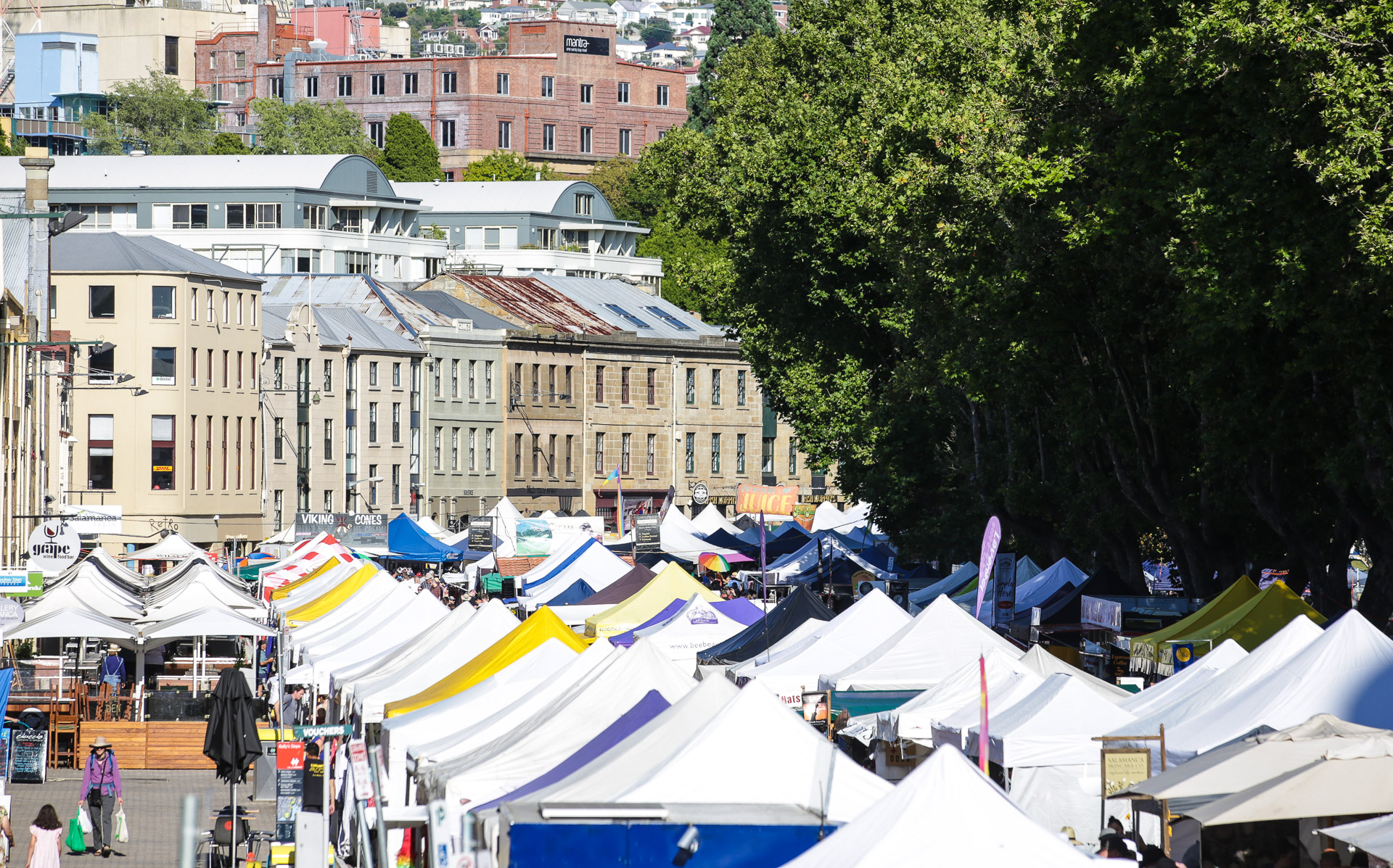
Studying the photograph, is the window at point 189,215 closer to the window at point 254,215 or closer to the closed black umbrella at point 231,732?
the window at point 254,215

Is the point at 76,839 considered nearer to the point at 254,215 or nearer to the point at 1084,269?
the point at 1084,269

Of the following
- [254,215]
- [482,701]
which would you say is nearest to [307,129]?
[254,215]

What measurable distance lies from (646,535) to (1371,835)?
45.2 metres

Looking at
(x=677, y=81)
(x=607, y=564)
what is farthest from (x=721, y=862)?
(x=677, y=81)

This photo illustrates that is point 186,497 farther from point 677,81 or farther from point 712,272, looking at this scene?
point 677,81

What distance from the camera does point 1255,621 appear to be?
2703 cm

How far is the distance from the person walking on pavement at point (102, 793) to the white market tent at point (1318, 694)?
11.3 meters

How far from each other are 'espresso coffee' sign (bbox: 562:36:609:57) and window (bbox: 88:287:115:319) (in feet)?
298

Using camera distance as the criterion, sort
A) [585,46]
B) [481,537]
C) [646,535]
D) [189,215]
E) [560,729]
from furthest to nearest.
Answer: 1. [585,46]
2. [189,215]
3. [646,535]
4. [481,537]
5. [560,729]

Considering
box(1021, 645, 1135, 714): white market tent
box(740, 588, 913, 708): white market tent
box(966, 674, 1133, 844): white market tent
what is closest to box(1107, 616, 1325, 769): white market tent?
box(966, 674, 1133, 844): white market tent

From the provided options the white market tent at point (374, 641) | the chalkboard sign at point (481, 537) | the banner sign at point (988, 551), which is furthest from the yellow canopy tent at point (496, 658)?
the chalkboard sign at point (481, 537)

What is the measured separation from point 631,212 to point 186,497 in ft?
235

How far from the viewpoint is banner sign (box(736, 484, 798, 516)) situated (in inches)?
2576

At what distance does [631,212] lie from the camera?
141750 mm
